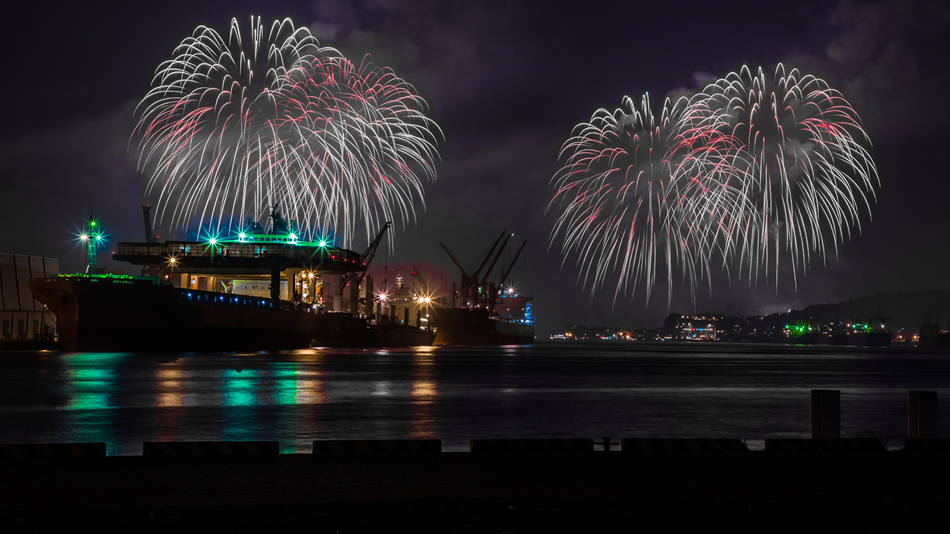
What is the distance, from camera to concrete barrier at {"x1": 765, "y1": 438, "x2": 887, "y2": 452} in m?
15.1

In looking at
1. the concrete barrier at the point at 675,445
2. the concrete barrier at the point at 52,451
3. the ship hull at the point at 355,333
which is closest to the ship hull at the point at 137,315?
the ship hull at the point at 355,333

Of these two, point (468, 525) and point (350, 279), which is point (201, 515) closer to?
point (468, 525)

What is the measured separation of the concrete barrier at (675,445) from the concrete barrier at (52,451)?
817 centimetres

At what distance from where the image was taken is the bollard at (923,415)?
16.0m

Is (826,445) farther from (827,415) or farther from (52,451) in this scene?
(52,451)

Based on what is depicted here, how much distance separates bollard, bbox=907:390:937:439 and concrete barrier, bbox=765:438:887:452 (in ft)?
3.76

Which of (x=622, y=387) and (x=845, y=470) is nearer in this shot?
(x=845, y=470)

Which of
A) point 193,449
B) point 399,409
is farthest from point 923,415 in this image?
point 399,409

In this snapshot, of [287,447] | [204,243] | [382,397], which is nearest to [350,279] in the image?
[204,243]

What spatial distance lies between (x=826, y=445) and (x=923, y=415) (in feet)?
7.52

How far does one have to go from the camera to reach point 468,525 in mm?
9188

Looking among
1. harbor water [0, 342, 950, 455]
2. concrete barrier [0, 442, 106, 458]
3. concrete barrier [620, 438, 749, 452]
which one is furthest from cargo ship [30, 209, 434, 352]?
concrete barrier [620, 438, 749, 452]

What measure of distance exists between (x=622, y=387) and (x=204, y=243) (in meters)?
84.1

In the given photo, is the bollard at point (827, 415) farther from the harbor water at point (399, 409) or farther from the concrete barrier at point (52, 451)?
the concrete barrier at point (52, 451)
